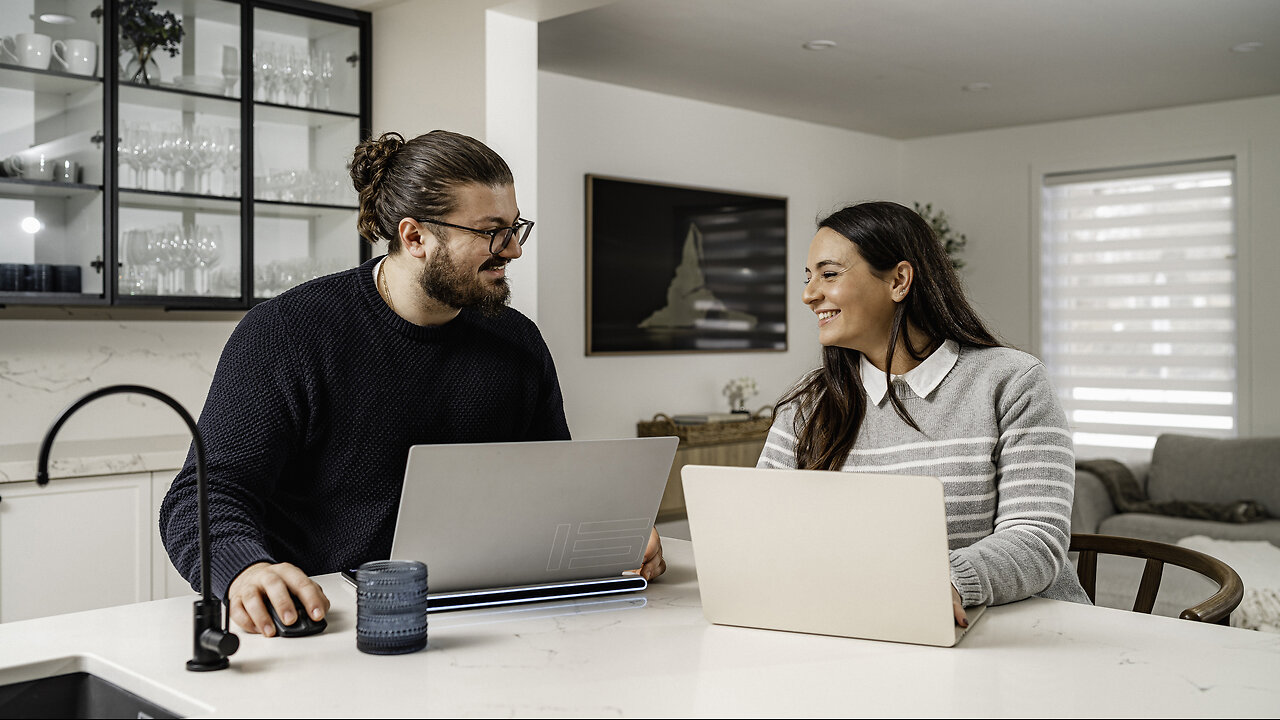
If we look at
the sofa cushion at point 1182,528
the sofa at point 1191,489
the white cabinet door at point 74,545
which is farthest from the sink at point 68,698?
the sofa cushion at point 1182,528

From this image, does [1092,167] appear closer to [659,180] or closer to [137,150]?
[659,180]

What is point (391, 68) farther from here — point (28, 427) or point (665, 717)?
point (665, 717)

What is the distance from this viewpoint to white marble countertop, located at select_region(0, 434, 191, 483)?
290cm

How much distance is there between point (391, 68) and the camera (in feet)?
11.8

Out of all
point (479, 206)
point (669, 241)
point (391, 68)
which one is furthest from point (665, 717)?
point (669, 241)

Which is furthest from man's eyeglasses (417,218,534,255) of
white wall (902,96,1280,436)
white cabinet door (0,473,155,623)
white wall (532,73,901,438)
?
white wall (902,96,1280,436)

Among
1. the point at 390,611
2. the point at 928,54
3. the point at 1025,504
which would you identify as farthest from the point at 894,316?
the point at 928,54

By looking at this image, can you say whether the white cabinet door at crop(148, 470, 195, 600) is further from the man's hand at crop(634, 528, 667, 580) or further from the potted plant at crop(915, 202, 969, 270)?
the potted plant at crop(915, 202, 969, 270)

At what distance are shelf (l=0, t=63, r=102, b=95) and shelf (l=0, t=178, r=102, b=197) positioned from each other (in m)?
0.27

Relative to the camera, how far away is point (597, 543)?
150 centimetres

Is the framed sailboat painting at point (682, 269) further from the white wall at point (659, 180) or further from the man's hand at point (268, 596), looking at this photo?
the man's hand at point (268, 596)

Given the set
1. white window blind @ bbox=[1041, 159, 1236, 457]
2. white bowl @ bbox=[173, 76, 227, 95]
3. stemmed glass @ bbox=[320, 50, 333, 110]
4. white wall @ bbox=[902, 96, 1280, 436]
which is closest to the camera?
white bowl @ bbox=[173, 76, 227, 95]

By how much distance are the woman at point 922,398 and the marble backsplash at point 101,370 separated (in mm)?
2526

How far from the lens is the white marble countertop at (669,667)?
1062mm
